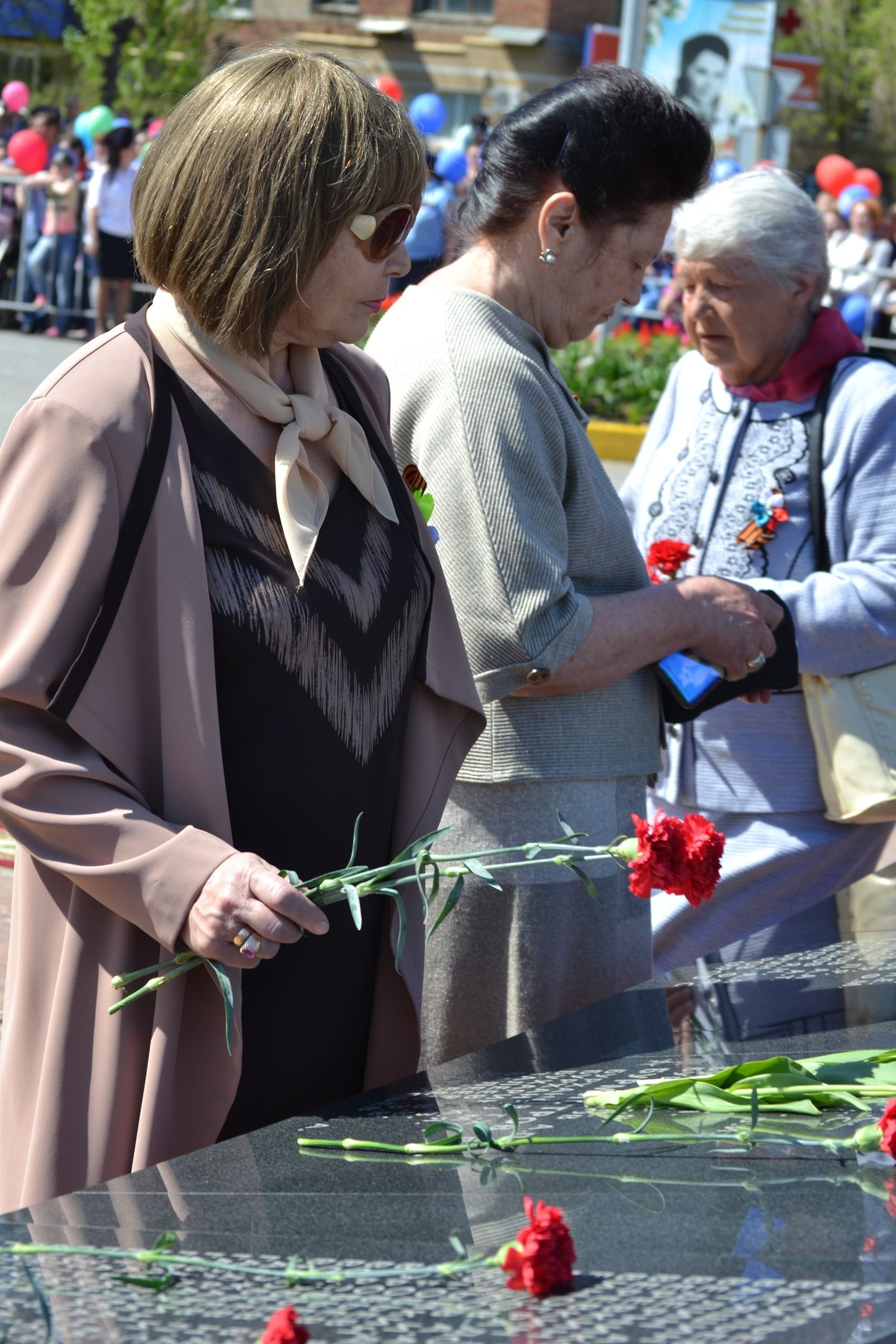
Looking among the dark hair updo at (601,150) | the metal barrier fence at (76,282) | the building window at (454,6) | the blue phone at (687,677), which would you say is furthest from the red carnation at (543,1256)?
the building window at (454,6)

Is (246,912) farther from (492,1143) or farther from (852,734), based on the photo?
(852,734)

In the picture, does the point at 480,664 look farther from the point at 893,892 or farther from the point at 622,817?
the point at 893,892

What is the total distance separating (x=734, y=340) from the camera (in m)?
3.42

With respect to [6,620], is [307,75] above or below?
above

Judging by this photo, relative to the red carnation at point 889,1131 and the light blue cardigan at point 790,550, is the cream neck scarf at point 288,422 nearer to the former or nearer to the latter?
the red carnation at point 889,1131

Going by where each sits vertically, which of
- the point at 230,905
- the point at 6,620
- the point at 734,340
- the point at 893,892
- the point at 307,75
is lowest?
the point at 893,892

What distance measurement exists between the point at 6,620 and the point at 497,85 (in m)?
42.4

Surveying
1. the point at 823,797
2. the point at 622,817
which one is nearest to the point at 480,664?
the point at 622,817

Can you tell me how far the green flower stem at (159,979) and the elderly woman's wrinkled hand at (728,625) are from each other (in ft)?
3.83

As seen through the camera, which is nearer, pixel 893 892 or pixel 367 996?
pixel 367 996

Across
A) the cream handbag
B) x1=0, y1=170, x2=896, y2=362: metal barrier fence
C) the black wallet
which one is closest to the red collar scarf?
the cream handbag

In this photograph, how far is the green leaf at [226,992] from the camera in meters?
1.74

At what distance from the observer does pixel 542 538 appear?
2482mm

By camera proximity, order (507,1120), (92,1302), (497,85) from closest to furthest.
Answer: (92,1302), (507,1120), (497,85)
